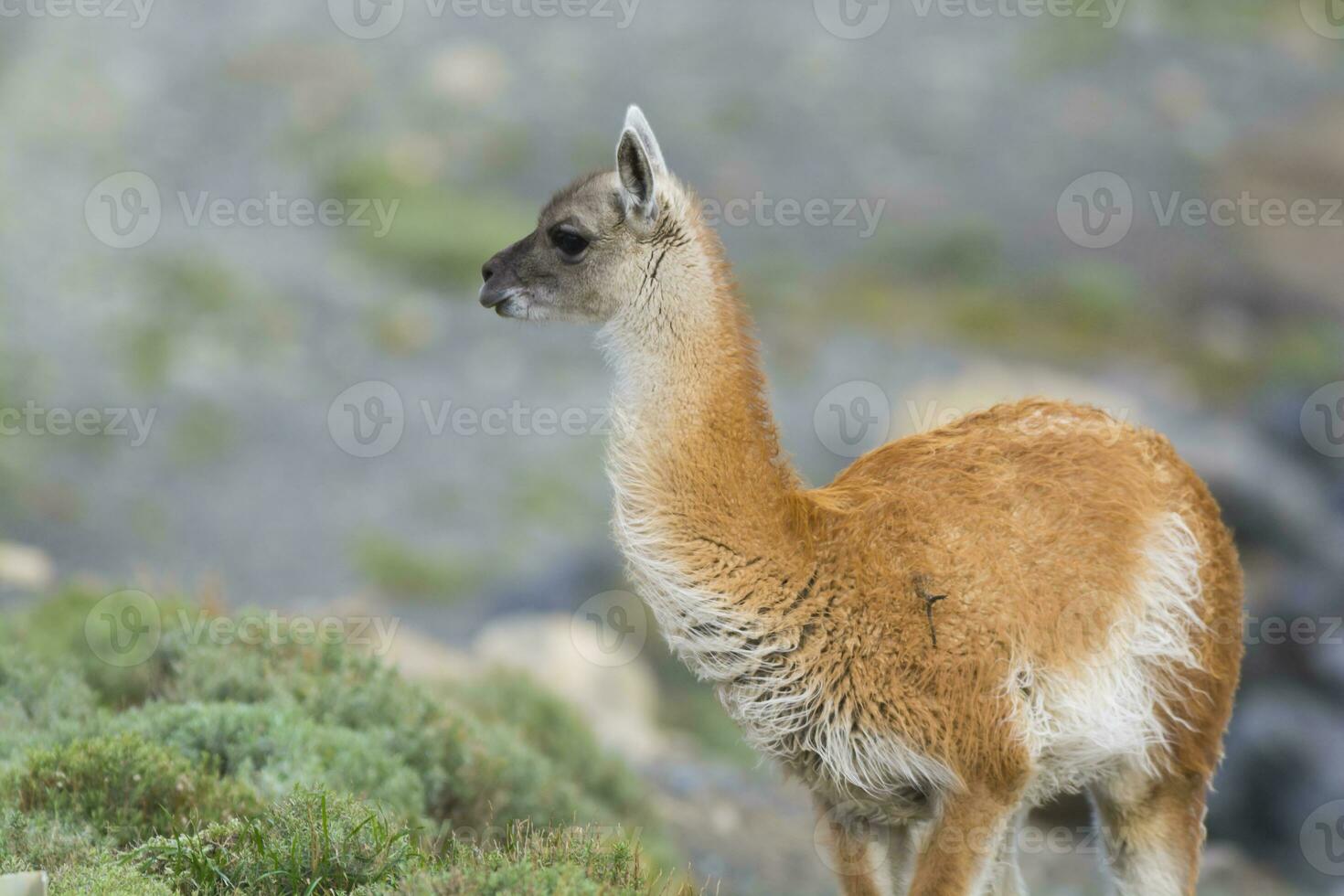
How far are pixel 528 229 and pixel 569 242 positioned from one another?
40.0 ft

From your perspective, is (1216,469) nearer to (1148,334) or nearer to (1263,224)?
(1148,334)

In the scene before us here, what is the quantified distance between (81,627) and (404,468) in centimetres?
741

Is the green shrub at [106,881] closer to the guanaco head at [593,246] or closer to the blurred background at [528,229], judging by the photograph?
the guanaco head at [593,246]

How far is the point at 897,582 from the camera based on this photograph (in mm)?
4469

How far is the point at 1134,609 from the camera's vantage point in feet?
15.8

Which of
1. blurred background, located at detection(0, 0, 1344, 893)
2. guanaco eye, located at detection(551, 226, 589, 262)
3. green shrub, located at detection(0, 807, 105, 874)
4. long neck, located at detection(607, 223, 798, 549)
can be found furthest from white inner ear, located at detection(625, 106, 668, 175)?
blurred background, located at detection(0, 0, 1344, 893)

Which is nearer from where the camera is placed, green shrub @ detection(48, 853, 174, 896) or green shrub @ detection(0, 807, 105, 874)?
green shrub @ detection(48, 853, 174, 896)

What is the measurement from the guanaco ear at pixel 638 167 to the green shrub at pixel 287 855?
2293mm

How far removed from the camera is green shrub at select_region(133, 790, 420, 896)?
456cm

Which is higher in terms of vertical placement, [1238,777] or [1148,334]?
[1148,334]

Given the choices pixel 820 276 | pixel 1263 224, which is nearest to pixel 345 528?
pixel 820 276

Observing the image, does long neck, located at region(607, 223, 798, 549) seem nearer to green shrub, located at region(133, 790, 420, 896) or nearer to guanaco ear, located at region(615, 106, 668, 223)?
guanaco ear, located at region(615, 106, 668, 223)

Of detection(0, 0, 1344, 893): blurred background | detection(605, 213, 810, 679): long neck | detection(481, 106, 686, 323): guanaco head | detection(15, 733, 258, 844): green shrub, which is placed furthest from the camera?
detection(0, 0, 1344, 893): blurred background

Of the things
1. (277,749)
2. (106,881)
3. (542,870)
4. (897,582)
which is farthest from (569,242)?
(277,749)
